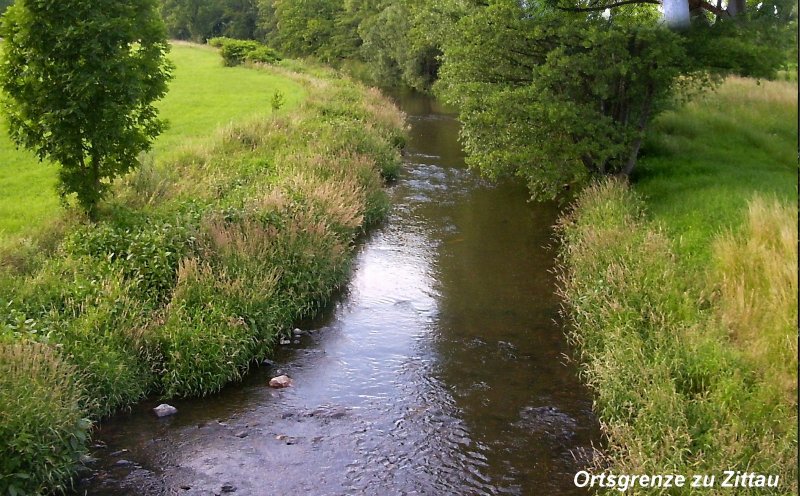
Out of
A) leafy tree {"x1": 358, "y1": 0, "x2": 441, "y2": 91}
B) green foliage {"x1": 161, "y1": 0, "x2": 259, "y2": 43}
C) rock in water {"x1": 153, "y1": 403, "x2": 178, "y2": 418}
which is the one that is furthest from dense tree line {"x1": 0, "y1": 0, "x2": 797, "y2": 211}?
green foliage {"x1": 161, "y1": 0, "x2": 259, "y2": 43}

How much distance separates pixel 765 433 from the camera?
22.1 ft

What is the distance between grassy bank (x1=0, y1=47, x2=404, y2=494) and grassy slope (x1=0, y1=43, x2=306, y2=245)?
1417 mm

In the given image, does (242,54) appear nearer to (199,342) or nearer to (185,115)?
(185,115)

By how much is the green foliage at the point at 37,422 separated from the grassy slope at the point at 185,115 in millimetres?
4252

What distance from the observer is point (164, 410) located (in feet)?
28.3

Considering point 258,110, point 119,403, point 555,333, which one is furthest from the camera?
point 258,110

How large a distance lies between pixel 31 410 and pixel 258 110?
72.9 ft

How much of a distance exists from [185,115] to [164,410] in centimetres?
2015

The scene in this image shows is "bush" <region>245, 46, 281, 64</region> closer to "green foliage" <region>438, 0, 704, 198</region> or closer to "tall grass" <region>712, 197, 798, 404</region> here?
"green foliage" <region>438, 0, 704, 198</region>

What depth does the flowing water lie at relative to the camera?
24.3ft

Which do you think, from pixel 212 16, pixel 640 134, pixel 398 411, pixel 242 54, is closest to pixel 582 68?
pixel 640 134

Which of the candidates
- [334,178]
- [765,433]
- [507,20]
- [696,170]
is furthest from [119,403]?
[696,170]

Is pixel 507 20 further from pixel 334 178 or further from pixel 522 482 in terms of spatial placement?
pixel 522 482

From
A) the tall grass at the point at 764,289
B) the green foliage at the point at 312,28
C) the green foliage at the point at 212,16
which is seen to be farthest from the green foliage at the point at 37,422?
the green foliage at the point at 212,16
